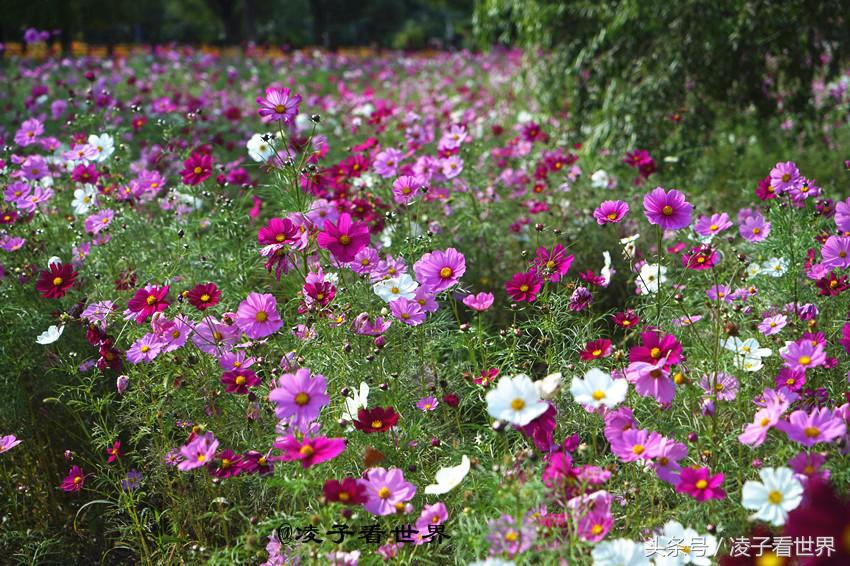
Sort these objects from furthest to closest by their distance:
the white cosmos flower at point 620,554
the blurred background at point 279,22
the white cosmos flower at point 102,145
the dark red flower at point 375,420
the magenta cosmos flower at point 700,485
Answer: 1. the blurred background at point 279,22
2. the white cosmos flower at point 102,145
3. the dark red flower at point 375,420
4. the magenta cosmos flower at point 700,485
5. the white cosmos flower at point 620,554

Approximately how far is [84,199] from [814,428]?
2724 millimetres

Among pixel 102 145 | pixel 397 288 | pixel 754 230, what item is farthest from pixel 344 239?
pixel 102 145

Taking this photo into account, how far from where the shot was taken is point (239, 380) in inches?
74.5

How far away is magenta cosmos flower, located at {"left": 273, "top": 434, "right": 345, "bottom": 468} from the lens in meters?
1.56

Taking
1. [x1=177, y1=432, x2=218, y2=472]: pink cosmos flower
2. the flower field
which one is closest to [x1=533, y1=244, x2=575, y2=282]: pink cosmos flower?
the flower field

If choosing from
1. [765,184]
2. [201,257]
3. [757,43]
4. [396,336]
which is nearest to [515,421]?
[396,336]

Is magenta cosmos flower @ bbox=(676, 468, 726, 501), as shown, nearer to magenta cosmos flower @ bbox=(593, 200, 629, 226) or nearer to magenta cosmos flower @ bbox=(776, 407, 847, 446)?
magenta cosmos flower @ bbox=(776, 407, 847, 446)

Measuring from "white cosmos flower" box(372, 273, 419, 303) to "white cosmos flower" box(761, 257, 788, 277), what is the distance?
1.19m

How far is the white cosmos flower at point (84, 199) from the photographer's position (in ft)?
9.90

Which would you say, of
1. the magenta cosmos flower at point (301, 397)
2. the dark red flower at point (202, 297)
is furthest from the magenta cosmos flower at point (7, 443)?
the magenta cosmos flower at point (301, 397)

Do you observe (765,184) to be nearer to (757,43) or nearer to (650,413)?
(650,413)

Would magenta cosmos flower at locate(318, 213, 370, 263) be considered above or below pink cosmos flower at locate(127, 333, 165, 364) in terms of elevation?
above

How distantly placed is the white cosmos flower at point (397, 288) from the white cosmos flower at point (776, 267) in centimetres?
119

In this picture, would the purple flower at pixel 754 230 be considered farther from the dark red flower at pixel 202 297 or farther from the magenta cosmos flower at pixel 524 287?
the dark red flower at pixel 202 297
